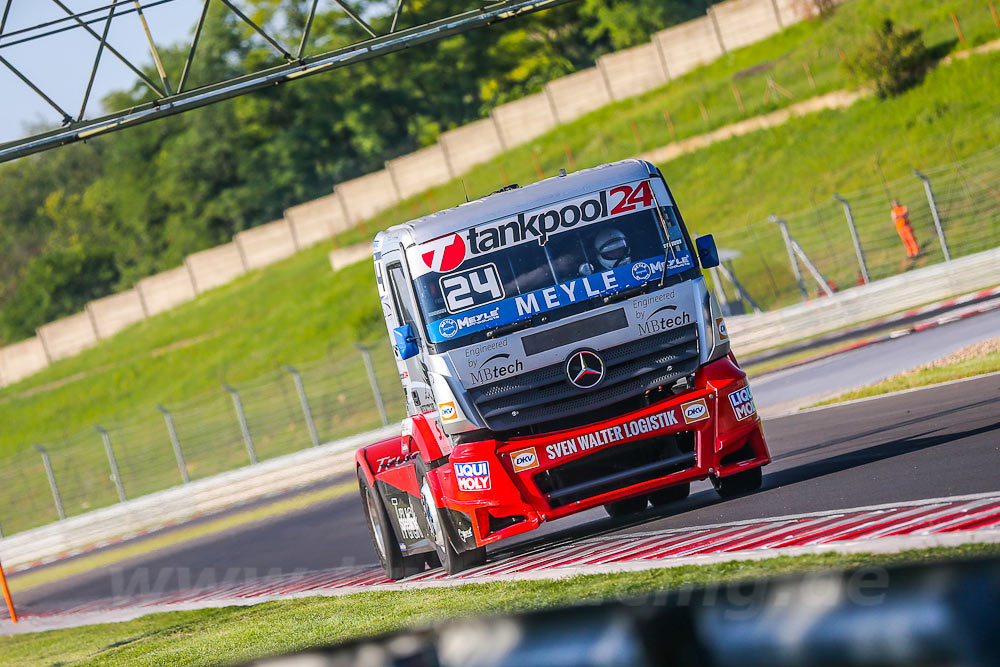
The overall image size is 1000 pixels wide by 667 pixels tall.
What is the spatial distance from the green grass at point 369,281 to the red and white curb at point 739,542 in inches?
731

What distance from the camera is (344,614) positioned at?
368 inches

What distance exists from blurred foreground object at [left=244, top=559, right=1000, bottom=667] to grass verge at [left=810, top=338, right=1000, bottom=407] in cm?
1326

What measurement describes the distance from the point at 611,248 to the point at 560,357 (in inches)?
39.5

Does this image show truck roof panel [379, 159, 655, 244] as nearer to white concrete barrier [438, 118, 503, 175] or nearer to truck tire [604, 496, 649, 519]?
truck tire [604, 496, 649, 519]

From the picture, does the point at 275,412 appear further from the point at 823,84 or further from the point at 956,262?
the point at 823,84

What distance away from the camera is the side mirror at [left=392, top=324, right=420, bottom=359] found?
10.0m

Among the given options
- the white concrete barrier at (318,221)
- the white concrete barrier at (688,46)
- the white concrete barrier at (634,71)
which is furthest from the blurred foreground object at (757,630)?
the white concrete barrier at (318,221)

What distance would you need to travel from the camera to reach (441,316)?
32.3 ft

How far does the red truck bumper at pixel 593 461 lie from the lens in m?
9.58

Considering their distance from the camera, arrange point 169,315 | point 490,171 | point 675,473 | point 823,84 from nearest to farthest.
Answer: point 675,473 < point 823,84 < point 490,171 < point 169,315

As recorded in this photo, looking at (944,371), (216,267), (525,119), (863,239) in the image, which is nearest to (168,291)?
(216,267)

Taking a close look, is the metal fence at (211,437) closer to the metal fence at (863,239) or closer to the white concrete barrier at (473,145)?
the metal fence at (863,239)

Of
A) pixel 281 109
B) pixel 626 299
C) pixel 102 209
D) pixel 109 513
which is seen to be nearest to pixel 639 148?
pixel 109 513

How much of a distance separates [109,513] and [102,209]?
87.9 m
